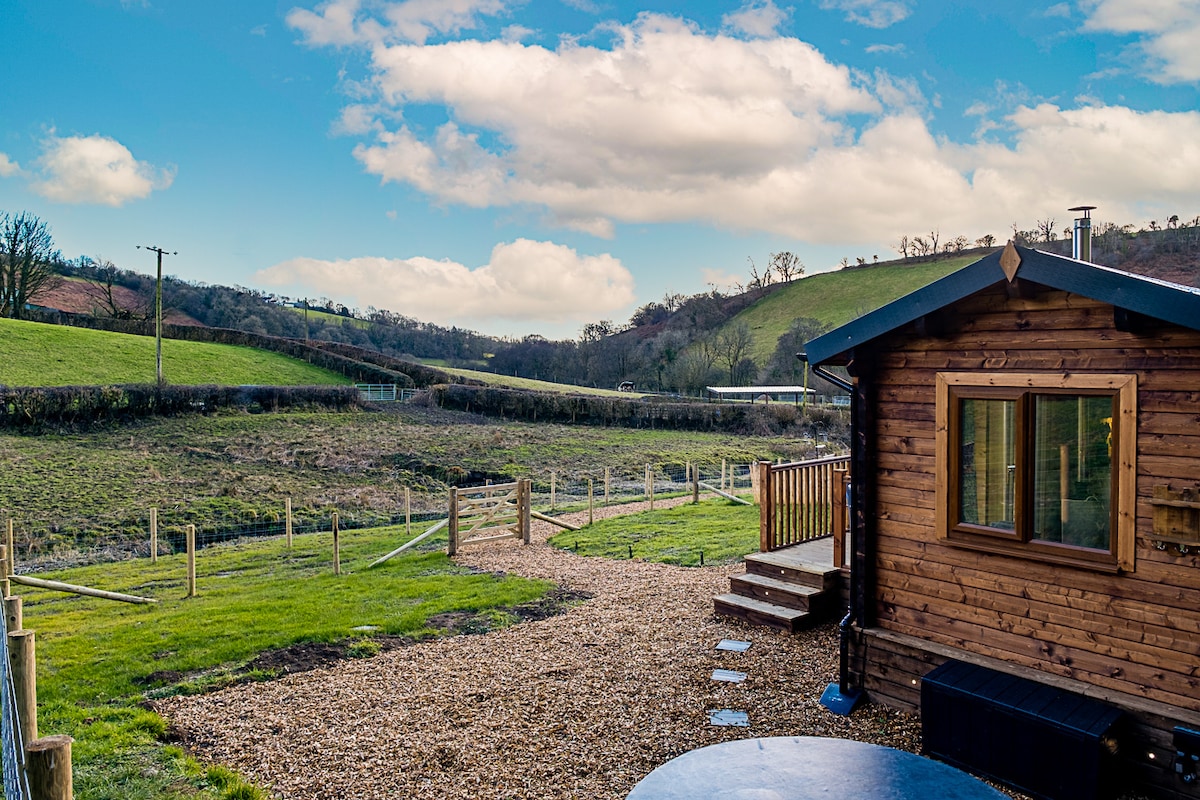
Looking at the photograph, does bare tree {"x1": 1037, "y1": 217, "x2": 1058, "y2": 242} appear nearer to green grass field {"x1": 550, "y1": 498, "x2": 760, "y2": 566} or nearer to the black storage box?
green grass field {"x1": 550, "y1": 498, "x2": 760, "y2": 566}

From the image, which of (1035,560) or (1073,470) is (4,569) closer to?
(1035,560)

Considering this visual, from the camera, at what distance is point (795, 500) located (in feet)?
30.7

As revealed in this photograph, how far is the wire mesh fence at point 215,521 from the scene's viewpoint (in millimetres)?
14961

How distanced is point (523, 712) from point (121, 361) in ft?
144

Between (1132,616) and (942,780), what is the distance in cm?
239

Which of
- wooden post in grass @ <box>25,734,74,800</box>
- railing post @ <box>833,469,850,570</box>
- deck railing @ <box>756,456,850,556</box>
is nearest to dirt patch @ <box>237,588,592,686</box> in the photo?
deck railing @ <box>756,456,850,556</box>

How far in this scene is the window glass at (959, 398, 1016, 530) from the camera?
5.44 metres

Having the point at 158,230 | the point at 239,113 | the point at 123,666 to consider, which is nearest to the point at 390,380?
the point at 158,230

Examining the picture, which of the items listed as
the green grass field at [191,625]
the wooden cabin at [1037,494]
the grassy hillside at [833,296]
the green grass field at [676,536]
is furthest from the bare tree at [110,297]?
the wooden cabin at [1037,494]

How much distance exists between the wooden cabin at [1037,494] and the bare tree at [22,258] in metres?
59.8

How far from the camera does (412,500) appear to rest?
21.2 metres

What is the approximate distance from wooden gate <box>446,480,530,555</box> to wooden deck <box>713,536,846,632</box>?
6.43 metres

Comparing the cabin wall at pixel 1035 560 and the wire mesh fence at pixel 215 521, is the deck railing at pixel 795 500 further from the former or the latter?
the wire mesh fence at pixel 215 521

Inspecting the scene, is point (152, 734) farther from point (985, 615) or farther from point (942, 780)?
point (985, 615)
